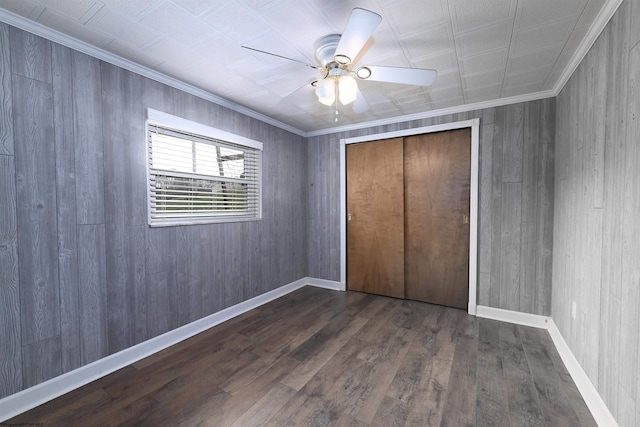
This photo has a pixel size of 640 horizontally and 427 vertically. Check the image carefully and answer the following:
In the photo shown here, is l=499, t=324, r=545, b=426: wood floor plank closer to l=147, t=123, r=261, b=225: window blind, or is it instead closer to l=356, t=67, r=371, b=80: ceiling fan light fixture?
l=356, t=67, r=371, b=80: ceiling fan light fixture

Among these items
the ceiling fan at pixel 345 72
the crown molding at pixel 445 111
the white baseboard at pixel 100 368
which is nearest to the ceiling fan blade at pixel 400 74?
the ceiling fan at pixel 345 72

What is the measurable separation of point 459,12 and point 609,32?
0.86 meters

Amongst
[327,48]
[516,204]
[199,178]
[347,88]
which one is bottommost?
[516,204]

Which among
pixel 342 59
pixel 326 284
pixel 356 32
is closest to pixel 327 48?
pixel 342 59

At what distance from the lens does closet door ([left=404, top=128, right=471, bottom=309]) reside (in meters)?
3.11

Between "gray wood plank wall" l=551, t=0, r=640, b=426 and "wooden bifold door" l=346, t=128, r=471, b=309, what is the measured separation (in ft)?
3.31

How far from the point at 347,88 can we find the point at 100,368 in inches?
A: 106

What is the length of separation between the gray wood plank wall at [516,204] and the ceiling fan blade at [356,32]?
82.3 inches

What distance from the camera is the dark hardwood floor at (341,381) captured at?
1.58 metres

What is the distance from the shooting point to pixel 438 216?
3256 mm

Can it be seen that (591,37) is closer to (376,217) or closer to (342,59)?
(342,59)

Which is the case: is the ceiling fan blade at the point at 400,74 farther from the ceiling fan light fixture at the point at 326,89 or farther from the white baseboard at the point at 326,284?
the white baseboard at the point at 326,284

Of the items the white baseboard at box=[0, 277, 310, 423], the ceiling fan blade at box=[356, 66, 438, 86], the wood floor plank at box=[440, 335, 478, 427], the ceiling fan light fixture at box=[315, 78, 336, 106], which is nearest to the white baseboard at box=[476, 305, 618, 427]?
the wood floor plank at box=[440, 335, 478, 427]

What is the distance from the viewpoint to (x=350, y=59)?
157 centimetres
